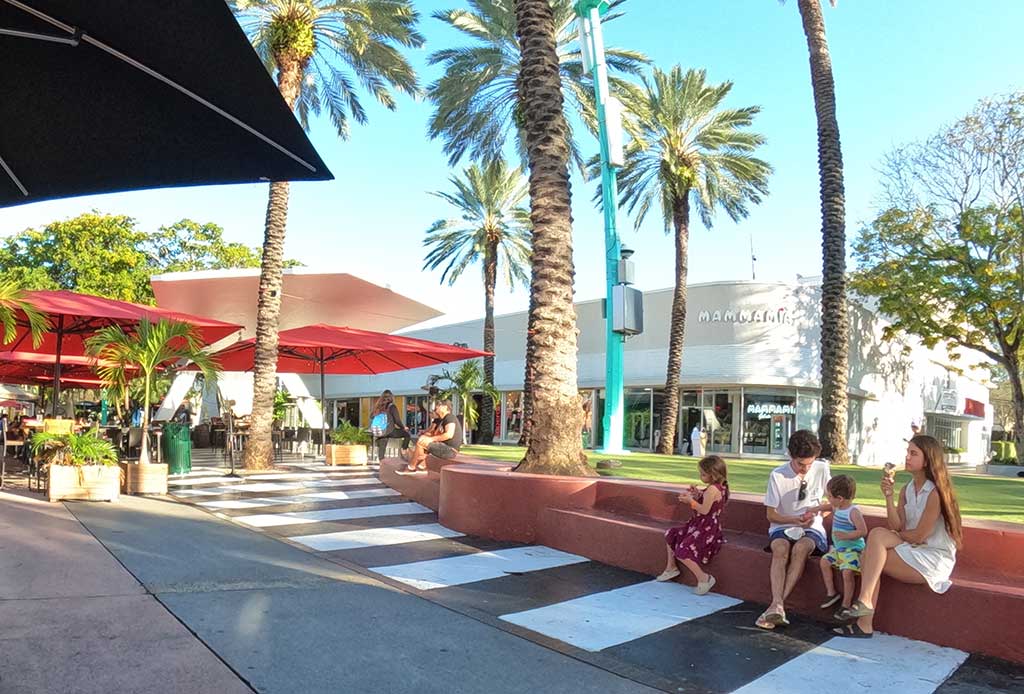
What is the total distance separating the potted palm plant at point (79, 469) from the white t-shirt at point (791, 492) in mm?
7900

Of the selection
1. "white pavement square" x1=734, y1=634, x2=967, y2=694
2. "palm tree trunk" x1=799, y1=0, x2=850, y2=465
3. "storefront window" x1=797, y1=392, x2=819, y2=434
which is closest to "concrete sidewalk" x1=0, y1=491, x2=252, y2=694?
"white pavement square" x1=734, y1=634, x2=967, y2=694

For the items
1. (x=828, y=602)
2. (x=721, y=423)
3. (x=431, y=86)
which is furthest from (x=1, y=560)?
(x=721, y=423)

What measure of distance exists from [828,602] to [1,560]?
6.18 meters

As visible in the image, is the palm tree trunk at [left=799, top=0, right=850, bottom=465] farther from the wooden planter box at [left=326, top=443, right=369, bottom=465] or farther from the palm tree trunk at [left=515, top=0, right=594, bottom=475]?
the wooden planter box at [left=326, top=443, right=369, bottom=465]

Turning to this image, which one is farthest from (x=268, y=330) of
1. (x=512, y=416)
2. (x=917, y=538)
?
(x=512, y=416)

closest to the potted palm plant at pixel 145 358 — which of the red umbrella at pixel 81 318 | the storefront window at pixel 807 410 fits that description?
the red umbrella at pixel 81 318

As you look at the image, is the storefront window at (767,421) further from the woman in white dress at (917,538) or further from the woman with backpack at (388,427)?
the woman in white dress at (917,538)

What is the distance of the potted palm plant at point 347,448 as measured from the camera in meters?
16.5

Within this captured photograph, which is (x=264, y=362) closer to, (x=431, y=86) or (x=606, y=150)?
(x=606, y=150)

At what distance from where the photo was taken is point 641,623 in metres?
5.30

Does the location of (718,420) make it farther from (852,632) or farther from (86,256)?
(86,256)

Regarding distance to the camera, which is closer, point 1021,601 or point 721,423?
point 1021,601

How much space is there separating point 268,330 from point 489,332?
16577mm

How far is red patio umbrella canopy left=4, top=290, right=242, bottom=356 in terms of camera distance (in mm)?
11078
